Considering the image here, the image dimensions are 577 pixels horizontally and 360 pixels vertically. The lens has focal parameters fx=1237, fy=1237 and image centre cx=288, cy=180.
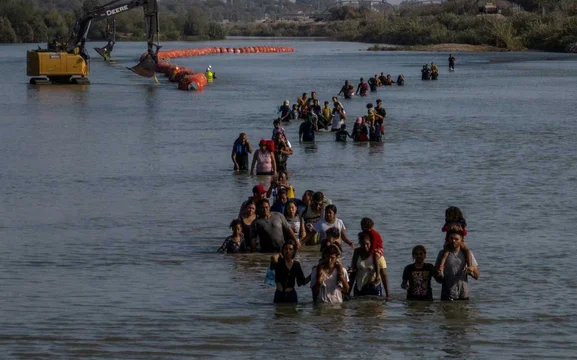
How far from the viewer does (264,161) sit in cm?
2772

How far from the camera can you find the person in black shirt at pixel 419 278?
14.4 meters

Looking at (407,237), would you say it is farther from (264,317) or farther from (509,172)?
(509,172)

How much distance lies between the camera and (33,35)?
190 metres

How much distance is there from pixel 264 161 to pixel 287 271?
13166 millimetres

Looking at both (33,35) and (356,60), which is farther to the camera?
(33,35)

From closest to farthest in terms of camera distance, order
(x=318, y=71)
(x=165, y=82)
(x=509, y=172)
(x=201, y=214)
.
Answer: (x=201, y=214), (x=509, y=172), (x=165, y=82), (x=318, y=71)

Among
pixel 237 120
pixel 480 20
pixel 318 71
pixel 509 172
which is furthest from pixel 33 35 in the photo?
pixel 509 172

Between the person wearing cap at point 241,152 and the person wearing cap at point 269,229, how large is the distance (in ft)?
33.2

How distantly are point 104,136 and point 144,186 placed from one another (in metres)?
14.0

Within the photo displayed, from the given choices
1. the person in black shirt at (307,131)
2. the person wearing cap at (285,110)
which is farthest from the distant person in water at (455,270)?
the person wearing cap at (285,110)

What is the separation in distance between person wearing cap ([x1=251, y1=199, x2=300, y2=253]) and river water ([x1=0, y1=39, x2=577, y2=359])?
46 cm

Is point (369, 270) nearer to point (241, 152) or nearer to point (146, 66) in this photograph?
point (241, 152)

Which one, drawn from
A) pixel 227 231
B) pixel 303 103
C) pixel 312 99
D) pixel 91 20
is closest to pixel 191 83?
pixel 91 20

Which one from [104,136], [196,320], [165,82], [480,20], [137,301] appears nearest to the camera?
[196,320]
